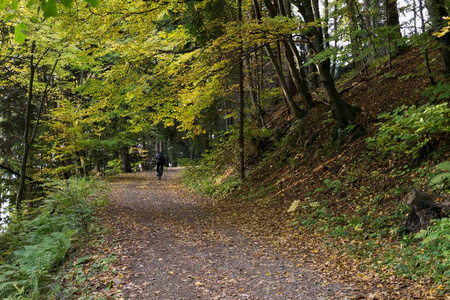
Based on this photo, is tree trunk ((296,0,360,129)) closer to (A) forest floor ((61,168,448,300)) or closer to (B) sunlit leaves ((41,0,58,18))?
(A) forest floor ((61,168,448,300))

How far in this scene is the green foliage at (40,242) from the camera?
184 inches

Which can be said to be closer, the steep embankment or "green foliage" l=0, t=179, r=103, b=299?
the steep embankment

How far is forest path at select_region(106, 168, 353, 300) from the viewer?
4.22 metres

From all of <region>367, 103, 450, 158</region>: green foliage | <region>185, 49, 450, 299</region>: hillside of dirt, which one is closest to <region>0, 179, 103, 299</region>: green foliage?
<region>185, 49, 450, 299</region>: hillside of dirt

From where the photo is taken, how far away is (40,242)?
257 inches

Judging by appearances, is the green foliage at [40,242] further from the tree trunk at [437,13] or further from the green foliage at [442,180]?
the tree trunk at [437,13]

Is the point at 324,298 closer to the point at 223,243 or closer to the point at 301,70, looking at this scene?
the point at 223,243

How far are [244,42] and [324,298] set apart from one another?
7154mm

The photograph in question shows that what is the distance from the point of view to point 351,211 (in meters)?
6.68

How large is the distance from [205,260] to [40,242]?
148 inches

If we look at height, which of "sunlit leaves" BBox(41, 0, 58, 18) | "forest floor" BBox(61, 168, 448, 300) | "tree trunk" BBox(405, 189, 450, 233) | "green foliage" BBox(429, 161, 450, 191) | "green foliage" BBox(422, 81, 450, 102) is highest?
"sunlit leaves" BBox(41, 0, 58, 18)

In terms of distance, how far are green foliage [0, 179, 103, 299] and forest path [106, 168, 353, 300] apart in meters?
0.92

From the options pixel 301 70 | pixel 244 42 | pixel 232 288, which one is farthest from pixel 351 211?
pixel 301 70

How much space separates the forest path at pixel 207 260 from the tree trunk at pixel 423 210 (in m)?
1.75
